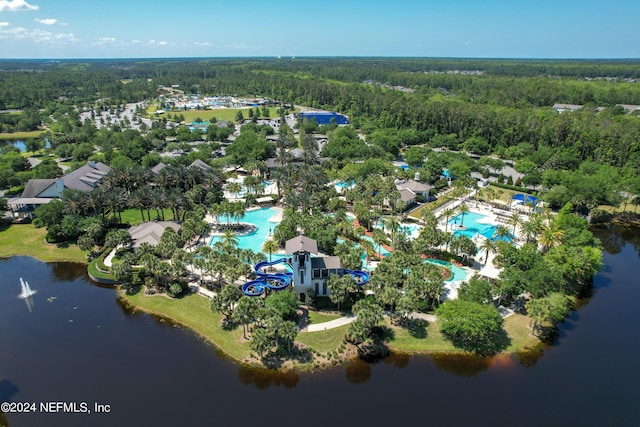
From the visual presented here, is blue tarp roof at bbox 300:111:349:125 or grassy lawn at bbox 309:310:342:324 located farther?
blue tarp roof at bbox 300:111:349:125

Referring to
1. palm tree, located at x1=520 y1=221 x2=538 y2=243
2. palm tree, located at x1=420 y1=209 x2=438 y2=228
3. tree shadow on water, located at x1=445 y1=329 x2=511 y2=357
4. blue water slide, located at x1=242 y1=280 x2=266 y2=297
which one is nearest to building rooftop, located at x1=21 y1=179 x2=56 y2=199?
blue water slide, located at x1=242 y1=280 x2=266 y2=297

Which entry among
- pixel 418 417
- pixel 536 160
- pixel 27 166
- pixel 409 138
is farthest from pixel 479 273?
pixel 27 166

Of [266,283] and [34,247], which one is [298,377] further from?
[34,247]

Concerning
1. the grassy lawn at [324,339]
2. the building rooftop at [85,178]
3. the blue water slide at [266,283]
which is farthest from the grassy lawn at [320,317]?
the building rooftop at [85,178]

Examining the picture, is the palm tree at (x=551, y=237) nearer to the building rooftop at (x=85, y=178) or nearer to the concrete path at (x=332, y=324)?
the concrete path at (x=332, y=324)

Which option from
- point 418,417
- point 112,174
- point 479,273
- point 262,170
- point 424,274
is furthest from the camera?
point 262,170

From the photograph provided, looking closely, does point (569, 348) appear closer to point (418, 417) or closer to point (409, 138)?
point (418, 417)

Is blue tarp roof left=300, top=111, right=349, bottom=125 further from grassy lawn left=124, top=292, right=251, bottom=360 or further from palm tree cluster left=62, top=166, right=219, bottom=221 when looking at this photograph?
grassy lawn left=124, top=292, right=251, bottom=360
